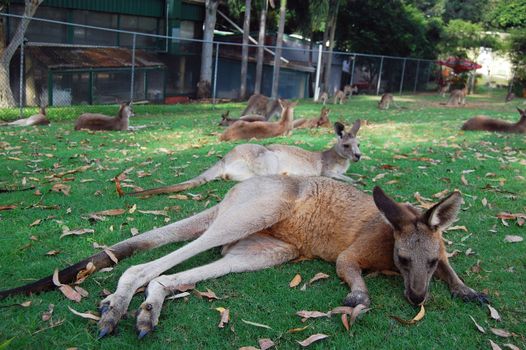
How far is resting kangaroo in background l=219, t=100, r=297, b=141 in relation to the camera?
10320 millimetres

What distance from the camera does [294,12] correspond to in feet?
95.1

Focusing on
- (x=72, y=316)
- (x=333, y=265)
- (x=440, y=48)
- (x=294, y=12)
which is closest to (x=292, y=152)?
(x=333, y=265)

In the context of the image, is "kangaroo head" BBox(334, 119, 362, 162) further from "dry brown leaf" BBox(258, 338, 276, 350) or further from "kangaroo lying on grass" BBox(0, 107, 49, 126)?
"kangaroo lying on grass" BBox(0, 107, 49, 126)

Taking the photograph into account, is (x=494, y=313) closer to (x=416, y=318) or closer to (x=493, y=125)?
(x=416, y=318)

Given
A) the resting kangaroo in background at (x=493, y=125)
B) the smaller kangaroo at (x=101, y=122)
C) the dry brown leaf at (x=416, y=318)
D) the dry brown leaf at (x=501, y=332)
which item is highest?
the resting kangaroo in background at (x=493, y=125)

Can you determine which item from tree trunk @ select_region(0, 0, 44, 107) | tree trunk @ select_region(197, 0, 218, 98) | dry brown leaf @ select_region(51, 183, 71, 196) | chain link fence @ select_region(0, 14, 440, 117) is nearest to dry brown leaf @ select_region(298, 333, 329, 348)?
dry brown leaf @ select_region(51, 183, 71, 196)

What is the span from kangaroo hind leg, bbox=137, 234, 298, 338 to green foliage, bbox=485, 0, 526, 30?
41.1 m

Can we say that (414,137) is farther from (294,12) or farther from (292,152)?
(294,12)

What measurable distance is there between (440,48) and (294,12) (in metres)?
13.3

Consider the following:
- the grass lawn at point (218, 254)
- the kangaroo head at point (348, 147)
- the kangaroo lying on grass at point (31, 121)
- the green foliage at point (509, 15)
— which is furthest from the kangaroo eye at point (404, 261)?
the green foliage at point (509, 15)

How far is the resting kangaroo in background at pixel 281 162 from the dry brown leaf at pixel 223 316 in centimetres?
308

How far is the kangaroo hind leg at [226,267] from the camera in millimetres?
3027

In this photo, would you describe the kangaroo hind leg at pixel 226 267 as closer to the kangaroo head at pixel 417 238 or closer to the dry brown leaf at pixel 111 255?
the dry brown leaf at pixel 111 255

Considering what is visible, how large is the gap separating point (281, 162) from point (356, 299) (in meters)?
4.14
